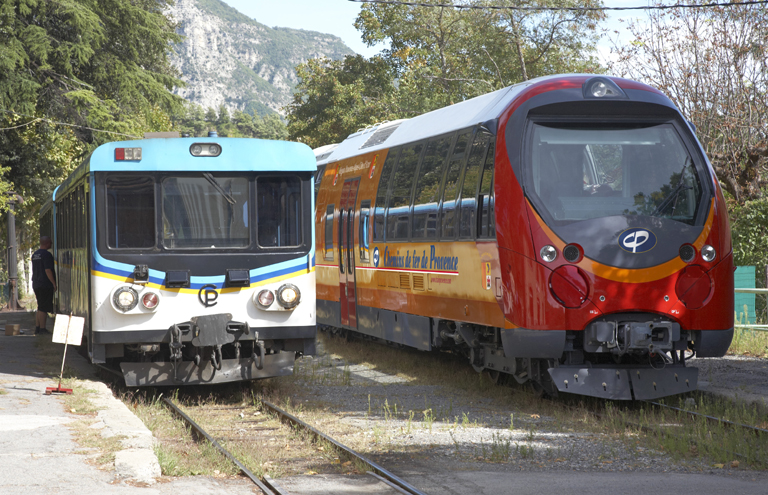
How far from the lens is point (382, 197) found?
13.2 m

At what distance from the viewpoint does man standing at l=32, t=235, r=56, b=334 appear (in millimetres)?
16891

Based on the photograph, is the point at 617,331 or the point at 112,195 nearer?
the point at 617,331

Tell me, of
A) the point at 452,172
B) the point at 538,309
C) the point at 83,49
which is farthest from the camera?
the point at 83,49

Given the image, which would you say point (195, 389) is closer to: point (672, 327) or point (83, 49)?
point (672, 327)

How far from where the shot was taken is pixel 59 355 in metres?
14.6

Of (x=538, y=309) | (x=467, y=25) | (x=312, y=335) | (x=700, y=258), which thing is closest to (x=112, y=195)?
(x=312, y=335)

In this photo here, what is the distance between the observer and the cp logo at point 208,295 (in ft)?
33.0

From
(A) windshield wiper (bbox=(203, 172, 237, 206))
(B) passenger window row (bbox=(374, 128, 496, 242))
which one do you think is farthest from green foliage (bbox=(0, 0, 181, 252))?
(A) windshield wiper (bbox=(203, 172, 237, 206))

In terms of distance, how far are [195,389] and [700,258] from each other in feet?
20.9

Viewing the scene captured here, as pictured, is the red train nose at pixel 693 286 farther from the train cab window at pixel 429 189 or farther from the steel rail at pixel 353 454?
the steel rail at pixel 353 454

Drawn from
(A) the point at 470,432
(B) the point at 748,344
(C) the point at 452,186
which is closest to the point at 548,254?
(A) the point at 470,432

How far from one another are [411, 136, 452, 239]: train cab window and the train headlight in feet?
6.10

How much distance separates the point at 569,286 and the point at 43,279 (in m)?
11.4

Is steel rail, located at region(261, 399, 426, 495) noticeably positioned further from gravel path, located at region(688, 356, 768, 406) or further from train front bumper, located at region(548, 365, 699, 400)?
gravel path, located at region(688, 356, 768, 406)
